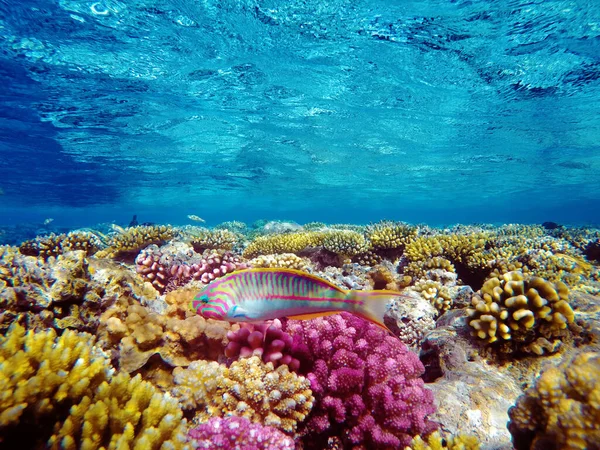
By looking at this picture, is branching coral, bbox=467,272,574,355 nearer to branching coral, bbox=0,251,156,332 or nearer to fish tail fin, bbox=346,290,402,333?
fish tail fin, bbox=346,290,402,333

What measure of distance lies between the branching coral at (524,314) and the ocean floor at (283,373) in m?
0.02

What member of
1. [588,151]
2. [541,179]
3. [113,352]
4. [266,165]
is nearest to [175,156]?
[266,165]

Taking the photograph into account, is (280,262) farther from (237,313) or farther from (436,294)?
(237,313)

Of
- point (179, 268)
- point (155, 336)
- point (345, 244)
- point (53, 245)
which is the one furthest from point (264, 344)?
point (53, 245)

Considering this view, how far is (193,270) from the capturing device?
6398 mm

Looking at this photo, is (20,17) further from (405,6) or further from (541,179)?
(541,179)

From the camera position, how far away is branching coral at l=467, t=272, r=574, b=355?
3576mm

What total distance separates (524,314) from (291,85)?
17574mm

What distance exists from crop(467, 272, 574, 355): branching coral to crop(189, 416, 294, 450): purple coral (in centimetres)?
291

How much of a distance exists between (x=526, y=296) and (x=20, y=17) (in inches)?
694

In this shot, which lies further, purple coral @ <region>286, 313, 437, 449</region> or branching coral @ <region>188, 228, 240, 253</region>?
branching coral @ <region>188, 228, 240, 253</region>

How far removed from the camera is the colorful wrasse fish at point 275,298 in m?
2.62

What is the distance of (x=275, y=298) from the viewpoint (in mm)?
2711

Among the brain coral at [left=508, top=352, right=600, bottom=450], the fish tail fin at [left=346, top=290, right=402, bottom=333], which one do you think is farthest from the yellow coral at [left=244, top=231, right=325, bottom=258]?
the brain coral at [left=508, top=352, right=600, bottom=450]
